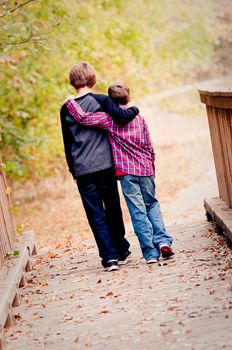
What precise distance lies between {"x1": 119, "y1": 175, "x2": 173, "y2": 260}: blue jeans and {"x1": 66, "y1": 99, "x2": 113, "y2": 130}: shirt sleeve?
0.52 m

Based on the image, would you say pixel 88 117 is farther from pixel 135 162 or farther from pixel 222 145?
pixel 222 145

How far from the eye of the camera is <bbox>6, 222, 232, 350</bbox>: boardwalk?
4422 millimetres

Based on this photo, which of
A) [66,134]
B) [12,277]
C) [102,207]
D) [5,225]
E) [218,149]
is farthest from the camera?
[218,149]

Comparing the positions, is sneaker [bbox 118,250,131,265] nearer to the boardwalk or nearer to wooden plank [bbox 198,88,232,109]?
the boardwalk

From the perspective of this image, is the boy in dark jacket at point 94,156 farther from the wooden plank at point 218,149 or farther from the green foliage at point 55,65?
the green foliage at point 55,65

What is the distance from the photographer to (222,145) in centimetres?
712

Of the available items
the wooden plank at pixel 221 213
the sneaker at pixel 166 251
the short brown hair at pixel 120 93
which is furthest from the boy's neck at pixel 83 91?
the wooden plank at pixel 221 213

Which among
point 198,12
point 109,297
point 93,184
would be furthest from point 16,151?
point 198,12

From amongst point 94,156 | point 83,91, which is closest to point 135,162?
point 94,156

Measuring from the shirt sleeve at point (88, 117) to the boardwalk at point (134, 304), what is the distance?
1.34 meters

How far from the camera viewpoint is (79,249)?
27.2 feet

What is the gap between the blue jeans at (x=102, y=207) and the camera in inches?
257

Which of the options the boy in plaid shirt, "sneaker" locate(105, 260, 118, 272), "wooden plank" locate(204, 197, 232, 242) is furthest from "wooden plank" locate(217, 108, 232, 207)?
"sneaker" locate(105, 260, 118, 272)

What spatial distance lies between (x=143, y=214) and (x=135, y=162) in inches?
19.1
